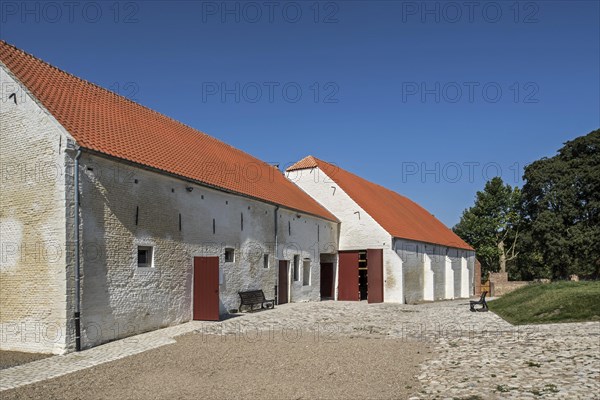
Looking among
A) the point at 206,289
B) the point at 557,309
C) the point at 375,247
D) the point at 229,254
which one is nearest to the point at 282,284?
the point at 229,254

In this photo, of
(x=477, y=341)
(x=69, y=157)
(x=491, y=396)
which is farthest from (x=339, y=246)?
(x=491, y=396)

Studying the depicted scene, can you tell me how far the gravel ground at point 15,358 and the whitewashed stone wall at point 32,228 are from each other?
0.19m

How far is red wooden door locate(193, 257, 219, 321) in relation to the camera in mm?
15172

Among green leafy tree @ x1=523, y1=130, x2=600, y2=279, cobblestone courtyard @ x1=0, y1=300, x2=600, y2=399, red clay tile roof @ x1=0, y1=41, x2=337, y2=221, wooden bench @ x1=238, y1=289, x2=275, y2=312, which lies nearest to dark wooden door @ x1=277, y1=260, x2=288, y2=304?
wooden bench @ x1=238, y1=289, x2=275, y2=312

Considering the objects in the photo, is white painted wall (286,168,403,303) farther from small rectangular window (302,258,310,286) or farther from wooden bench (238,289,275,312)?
wooden bench (238,289,275,312)

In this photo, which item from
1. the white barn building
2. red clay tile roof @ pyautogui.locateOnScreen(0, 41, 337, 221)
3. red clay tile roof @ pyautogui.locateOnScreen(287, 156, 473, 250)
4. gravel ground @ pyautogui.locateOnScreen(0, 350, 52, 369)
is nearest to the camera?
gravel ground @ pyautogui.locateOnScreen(0, 350, 52, 369)

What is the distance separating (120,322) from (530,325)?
36.1 ft

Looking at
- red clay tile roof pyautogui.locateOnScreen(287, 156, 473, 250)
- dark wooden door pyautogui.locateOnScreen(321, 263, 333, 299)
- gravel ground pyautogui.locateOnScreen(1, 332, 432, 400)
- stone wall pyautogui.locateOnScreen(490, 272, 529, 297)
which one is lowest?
stone wall pyautogui.locateOnScreen(490, 272, 529, 297)

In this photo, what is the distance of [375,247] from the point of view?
2562 cm

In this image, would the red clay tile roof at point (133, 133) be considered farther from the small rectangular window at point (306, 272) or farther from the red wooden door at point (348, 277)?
the red wooden door at point (348, 277)

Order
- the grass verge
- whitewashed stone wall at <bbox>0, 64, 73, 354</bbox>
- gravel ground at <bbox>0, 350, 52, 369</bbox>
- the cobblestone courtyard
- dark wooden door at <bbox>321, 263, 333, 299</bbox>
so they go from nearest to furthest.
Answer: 1. the cobblestone courtyard
2. gravel ground at <bbox>0, 350, 52, 369</bbox>
3. whitewashed stone wall at <bbox>0, 64, 73, 354</bbox>
4. the grass verge
5. dark wooden door at <bbox>321, 263, 333, 299</bbox>

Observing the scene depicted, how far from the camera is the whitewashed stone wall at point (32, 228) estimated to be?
10672mm

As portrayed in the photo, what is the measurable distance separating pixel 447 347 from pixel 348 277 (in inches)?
621

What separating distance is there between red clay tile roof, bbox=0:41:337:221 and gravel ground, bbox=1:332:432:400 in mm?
5266
